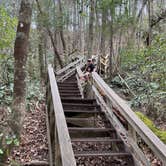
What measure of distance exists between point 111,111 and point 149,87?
16.1ft

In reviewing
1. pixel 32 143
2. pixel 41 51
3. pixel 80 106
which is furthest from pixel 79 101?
pixel 41 51

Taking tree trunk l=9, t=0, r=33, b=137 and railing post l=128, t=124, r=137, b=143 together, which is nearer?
railing post l=128, t=124, r=137, b=143

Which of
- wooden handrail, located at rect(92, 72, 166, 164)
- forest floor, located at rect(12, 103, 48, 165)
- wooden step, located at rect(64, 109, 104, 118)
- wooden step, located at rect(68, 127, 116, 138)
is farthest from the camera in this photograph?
wooden step, located at rect(64, 109, 104, 118)

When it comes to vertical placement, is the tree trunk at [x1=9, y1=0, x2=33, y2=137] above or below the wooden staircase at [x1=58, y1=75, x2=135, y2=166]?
above

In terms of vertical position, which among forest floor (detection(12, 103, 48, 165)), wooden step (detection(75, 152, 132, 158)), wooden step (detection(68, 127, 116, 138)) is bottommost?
forest floor (detection(12, 103, 48, 165))

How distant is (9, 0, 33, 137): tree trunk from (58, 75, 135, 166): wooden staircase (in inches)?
41.2

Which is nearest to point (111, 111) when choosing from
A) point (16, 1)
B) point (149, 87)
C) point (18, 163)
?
point (18, 163)

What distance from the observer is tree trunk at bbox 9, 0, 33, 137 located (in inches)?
233

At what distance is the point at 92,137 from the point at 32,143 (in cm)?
157

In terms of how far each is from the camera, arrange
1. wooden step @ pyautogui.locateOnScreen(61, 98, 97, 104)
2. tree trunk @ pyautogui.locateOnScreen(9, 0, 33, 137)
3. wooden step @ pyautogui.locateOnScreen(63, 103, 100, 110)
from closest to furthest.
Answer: tree trunk @ pyautogui.locateOnScreen(9, 0, 33, 137) < wooden step @ pyautogui.locateOnScreen(63, 103, 100, 110) < wooden step @ pyautogui.locateOnScreen(61, 98, 97, 104)

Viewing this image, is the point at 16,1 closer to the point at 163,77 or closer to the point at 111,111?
the point at 163,77

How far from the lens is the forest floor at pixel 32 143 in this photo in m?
5.67

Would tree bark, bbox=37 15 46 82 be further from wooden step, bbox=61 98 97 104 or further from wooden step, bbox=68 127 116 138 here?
wooden step, bbox=68 127 116 138

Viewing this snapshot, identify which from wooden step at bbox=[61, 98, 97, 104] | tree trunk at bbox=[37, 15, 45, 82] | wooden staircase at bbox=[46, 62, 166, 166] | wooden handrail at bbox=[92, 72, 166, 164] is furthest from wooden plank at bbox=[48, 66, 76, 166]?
tree trunk at bbox=[37, 15, 45, 82]
